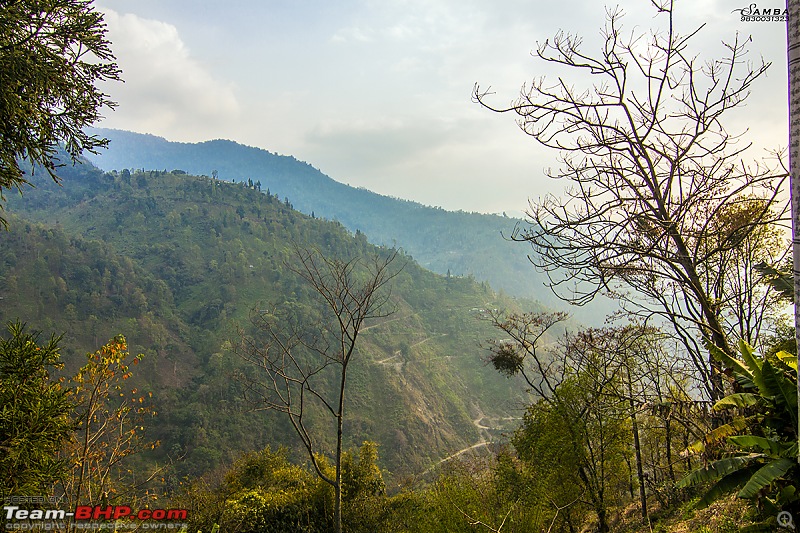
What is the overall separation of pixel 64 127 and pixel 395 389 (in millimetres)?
56673

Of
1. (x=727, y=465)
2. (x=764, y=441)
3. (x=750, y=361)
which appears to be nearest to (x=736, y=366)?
(x=750, y=361)

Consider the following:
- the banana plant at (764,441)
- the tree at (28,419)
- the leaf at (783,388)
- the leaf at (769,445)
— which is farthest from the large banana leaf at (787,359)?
the tree at (28,419)

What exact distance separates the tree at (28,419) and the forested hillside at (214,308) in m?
31.1

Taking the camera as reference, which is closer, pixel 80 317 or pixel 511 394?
pixel 80 317

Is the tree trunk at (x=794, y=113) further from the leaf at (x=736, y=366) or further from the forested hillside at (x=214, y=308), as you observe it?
the forested hillside at (x=214, y=308)

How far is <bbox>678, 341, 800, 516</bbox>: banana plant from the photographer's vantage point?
320 centimetres

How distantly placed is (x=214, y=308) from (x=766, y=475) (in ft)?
237

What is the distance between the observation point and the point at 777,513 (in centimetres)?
Result: 336

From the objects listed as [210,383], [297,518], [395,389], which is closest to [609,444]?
[297,518]

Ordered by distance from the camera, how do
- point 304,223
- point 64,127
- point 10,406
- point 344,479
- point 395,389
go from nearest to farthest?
1. point 10,406
2. point 64,127
3. point 344,479
4. point 395,389
5. point 304,223

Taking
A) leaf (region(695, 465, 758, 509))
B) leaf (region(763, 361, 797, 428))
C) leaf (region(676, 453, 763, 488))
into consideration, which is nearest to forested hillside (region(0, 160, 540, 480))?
leaf (region(695, 465, 758, 509))

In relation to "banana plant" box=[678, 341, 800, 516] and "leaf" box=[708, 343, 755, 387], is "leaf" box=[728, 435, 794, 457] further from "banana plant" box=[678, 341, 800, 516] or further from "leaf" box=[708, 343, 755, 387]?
"leaf" box=[708, 343, 755, 387]

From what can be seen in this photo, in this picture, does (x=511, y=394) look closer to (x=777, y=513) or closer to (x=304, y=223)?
(x=304, y=223)

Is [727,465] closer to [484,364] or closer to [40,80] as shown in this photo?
[40,80]
